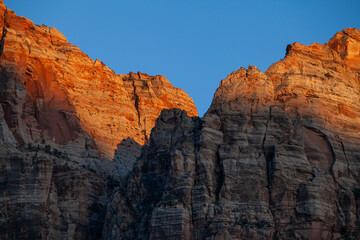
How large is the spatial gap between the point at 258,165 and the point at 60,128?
28408 mm

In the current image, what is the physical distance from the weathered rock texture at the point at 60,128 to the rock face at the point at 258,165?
609 centimetres

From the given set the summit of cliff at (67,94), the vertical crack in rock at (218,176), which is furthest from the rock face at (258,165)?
the summit of cliff at (67,94)

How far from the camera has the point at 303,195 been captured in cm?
8831

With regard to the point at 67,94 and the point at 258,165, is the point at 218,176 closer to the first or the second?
the point at 258,165

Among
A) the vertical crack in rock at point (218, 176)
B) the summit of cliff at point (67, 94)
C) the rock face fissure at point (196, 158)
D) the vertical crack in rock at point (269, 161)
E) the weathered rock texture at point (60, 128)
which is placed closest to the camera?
the rock face fissure at point (196, 158)

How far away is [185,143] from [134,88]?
41944mm

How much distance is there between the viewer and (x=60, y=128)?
11012cm

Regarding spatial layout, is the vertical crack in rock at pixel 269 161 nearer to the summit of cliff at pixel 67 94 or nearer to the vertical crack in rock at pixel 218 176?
the vertical crack in rock at pixel 218 176

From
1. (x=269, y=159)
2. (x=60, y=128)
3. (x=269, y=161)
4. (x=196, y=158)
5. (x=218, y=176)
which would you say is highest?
(x=60, y=128)

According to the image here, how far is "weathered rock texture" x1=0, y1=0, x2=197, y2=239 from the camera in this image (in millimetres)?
98562

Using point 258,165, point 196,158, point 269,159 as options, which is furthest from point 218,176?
point 269,159

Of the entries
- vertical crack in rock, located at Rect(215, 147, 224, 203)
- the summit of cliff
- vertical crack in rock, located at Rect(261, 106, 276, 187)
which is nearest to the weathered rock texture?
the summit of cliff

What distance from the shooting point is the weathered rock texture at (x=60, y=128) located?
98.6 m

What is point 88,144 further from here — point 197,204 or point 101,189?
point 197,204
